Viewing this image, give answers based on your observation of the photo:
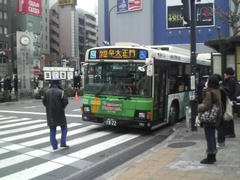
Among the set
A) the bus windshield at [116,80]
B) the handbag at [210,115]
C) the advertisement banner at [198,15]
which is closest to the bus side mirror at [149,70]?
the bus windshield at [116,80]

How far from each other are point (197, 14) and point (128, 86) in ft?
153

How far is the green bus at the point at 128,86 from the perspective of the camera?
1130 centimetres

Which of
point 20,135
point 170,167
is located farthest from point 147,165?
point 20,135

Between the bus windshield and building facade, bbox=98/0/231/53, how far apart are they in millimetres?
42948

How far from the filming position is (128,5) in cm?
6144

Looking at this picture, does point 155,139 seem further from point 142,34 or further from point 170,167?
point 142,34

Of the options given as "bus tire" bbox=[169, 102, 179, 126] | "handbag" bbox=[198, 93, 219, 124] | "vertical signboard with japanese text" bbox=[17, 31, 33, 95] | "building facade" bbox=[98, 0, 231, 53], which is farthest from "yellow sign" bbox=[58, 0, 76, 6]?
"handbag" bbox=[198, 93, 219, 124]

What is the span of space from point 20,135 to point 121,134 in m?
3.19

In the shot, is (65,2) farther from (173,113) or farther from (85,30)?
(173,113)

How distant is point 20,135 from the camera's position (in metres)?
11.4

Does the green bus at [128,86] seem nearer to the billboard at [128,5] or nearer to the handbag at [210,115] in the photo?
the handbag at [210,115]

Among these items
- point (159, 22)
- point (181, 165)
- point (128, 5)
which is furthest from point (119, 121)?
point (128, 5)

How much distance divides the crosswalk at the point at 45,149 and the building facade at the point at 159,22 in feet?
142

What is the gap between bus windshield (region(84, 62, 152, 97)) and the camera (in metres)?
11.3
